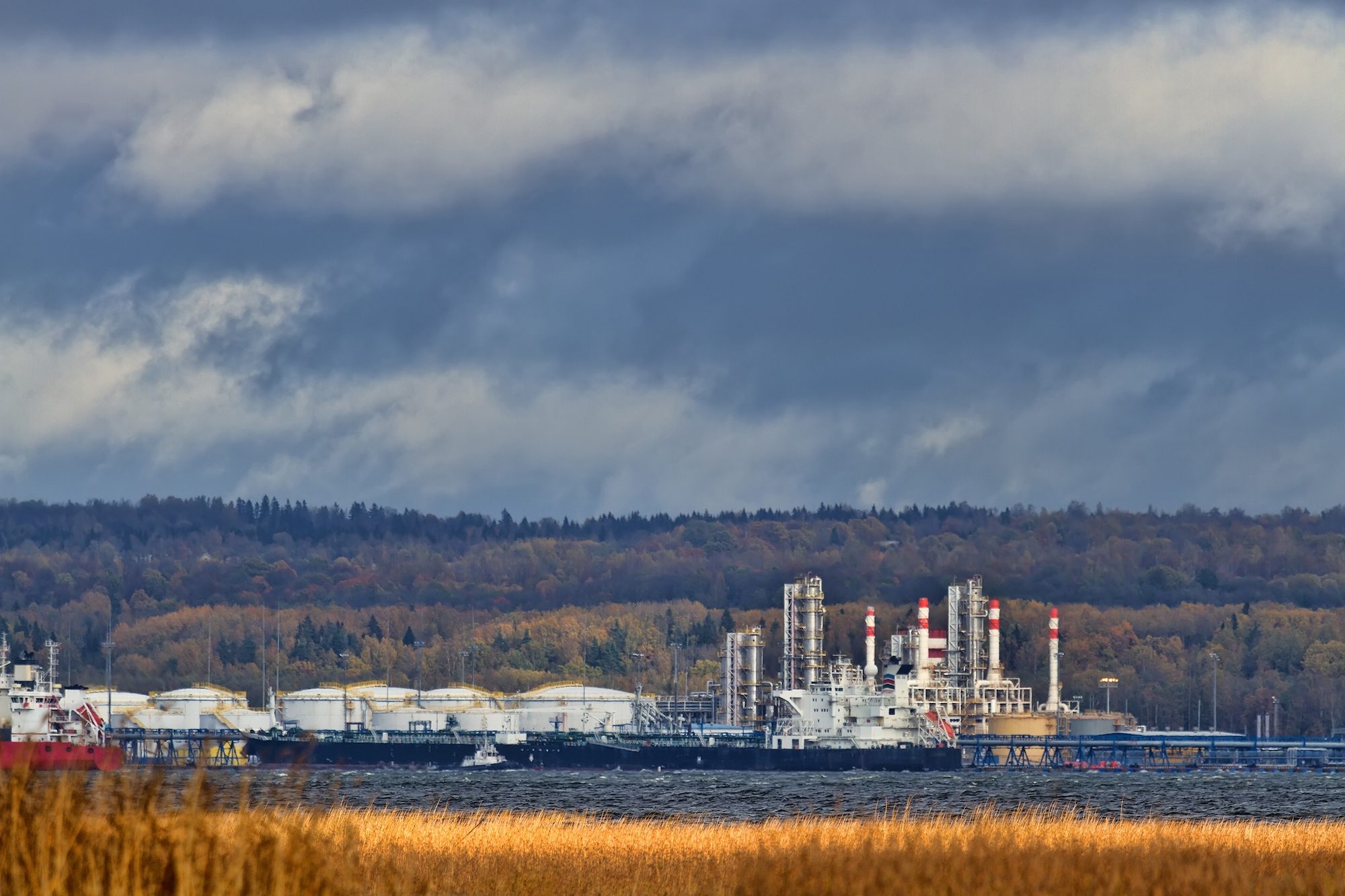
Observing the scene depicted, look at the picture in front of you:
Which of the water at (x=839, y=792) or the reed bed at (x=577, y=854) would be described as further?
the water at (x=839, y=792)

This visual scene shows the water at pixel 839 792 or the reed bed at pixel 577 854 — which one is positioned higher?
the reed bed at pixel 577 854

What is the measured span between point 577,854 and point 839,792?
283 ft

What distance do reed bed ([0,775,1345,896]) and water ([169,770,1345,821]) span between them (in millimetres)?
19210

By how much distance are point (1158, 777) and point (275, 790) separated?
16188cm

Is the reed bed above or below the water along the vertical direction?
above

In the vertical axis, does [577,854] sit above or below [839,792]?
above

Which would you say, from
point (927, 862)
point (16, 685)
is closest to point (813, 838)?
point (927, 862)

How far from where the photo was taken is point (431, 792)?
408 feet

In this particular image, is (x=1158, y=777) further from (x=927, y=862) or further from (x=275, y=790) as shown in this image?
(x=275, y=790)

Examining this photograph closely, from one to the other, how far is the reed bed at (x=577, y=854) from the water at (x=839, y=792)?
19.2 meters

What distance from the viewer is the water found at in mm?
102312

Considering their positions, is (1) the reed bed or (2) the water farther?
(2) the water

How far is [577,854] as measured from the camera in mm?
48031

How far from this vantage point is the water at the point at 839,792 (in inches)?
4028
